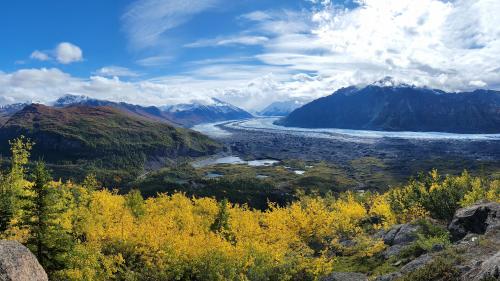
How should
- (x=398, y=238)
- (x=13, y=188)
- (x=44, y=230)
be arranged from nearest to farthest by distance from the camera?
(x=44, y=230) < (x=13, y=188) < (x=398, y=238)

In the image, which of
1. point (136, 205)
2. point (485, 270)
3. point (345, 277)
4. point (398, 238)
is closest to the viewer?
point (485, 270)

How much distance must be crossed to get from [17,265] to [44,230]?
58.6 ft

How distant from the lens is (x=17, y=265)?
29.6m

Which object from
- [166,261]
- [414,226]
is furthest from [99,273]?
[414,226]

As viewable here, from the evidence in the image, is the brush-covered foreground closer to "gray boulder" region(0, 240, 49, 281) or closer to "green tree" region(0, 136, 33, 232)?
"green tree" region(0, 136, 33, 232)

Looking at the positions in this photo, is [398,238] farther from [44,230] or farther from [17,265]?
[17,265]

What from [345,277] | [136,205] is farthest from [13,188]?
[136,205]

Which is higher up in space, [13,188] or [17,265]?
[13,188]

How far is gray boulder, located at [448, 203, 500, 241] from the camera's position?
5241cm

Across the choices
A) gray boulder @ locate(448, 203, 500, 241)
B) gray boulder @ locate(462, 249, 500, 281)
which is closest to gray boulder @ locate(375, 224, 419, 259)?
gray boulder @ locate(448, 203, 500, 241)

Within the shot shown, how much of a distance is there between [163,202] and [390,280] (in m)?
83.8

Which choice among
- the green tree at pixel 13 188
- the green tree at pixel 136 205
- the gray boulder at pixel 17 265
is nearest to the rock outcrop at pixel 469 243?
the gray boulder at pixel 17 265

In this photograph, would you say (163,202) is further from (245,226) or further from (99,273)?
(99,273)

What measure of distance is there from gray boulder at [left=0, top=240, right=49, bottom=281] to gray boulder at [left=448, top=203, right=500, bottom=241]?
48.9 metres
